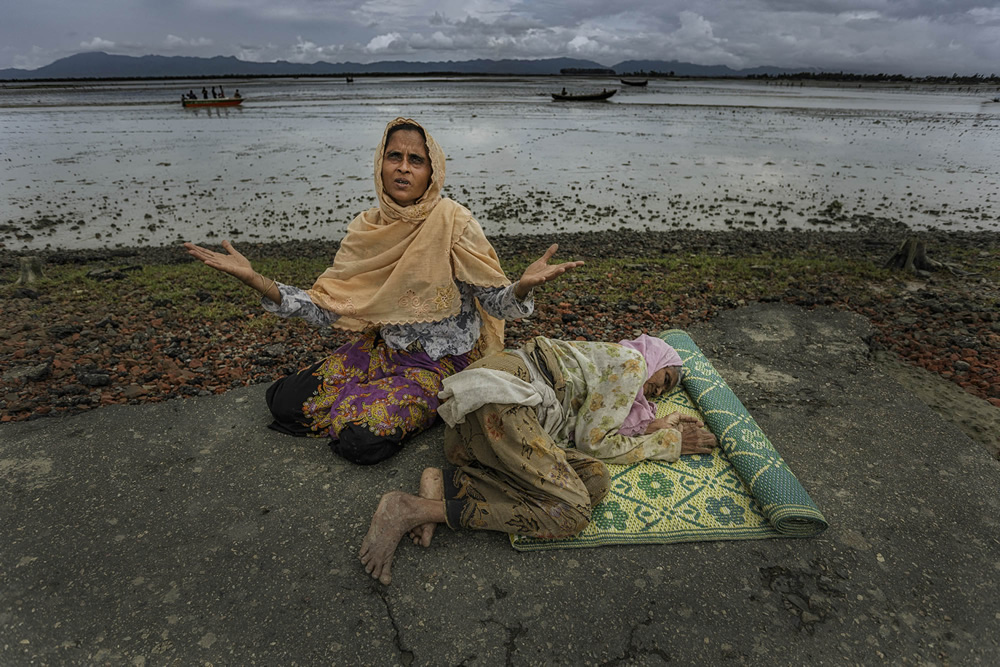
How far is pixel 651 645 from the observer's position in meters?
2.05

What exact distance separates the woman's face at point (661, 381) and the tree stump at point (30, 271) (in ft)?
Answer: 25.0

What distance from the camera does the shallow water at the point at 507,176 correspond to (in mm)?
10820

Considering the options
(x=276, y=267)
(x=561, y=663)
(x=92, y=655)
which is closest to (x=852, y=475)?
(x=561, y=663)

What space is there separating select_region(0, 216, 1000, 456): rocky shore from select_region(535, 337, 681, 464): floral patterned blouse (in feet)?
6.58

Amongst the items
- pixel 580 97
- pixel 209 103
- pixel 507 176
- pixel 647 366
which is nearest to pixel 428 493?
pixel 647 366

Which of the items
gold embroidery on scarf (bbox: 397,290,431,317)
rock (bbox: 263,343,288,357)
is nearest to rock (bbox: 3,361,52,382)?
rock (bbox: 263,343,288,357)

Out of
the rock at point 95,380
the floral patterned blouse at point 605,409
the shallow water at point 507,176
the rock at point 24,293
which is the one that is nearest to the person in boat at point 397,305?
the floral patterned blouse at point 605,409

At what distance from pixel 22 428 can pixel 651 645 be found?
12.7 ft

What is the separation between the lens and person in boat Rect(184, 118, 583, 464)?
305 cm

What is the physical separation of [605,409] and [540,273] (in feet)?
2.92

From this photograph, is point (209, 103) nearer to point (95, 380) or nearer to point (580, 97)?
point (580, 97)

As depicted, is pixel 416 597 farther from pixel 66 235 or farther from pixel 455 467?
pixel 66 235

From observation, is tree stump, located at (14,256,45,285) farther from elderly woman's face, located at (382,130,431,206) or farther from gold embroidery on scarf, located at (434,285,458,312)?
gold embroidery on scarf, located at (434,285,458,312)

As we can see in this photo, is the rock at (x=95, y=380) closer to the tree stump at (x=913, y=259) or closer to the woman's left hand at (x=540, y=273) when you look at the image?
the woman's left hand at (x=540, y=273)
